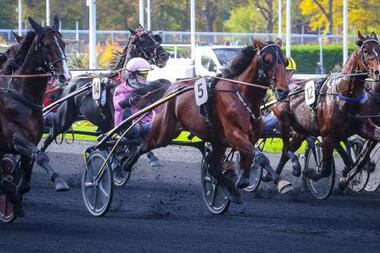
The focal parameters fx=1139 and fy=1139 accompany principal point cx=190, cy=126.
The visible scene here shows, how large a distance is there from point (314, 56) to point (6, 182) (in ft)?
106

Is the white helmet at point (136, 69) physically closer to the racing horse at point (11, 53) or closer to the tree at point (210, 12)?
the racing horse at point (11, 53)

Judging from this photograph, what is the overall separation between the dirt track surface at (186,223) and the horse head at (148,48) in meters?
1.57

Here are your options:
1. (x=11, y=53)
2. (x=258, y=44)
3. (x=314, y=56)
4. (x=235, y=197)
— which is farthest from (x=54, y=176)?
(x=314, y=56)

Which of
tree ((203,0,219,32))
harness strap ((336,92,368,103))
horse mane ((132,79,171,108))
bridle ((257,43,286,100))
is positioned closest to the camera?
bridle ((257,43,286,100))

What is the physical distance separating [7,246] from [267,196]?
15.0ft

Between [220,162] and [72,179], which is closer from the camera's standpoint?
[220,162]

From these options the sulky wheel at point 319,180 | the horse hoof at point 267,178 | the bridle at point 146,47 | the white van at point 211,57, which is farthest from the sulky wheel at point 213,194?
the white van at point 211,57

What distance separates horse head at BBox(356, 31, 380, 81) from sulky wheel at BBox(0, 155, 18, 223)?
12.6ft

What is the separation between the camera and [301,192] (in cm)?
1312

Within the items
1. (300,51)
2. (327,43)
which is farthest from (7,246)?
(327,43)

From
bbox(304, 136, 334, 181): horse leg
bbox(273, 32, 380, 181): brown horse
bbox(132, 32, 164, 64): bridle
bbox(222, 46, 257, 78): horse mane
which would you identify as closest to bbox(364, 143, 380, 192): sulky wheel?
bbox(273, 32, 380, 181): brown horse

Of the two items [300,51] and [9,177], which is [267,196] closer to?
[9,177]

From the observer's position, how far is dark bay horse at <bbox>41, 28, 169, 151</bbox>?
14367 millimetres

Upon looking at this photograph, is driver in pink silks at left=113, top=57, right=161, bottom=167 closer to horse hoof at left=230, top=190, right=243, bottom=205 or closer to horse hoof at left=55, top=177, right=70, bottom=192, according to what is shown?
horse hoof at left=230, top=190, right=243, bottom=205
